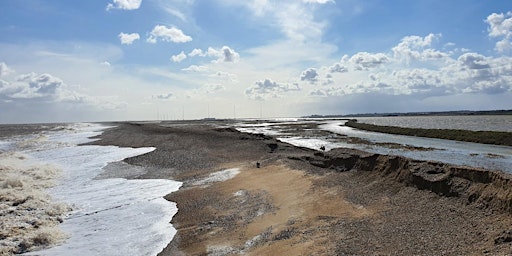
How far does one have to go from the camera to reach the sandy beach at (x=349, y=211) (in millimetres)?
10852

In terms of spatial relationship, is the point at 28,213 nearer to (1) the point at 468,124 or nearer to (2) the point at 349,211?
(2) the point at 349,211

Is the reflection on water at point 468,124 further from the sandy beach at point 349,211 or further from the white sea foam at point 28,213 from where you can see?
the white sea foam at point 28,213

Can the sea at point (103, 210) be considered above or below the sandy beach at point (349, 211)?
below

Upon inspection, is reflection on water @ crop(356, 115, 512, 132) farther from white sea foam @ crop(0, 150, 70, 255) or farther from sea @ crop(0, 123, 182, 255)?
white sea foam @ crop(0, 150, 70, 255)

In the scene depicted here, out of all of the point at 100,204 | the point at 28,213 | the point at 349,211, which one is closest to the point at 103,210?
the point at 100,204

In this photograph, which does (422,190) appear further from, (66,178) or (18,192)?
(66,178)

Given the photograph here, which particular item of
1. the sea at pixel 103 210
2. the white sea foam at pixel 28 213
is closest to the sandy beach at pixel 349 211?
the sea at pixel 103 210

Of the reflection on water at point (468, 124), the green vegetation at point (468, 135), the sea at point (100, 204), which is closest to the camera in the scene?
the sea at point (100, 204)

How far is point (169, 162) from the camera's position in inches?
1348

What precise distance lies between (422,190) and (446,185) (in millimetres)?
1129

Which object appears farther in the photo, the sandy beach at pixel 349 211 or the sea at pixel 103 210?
the sea at pixel 103 210

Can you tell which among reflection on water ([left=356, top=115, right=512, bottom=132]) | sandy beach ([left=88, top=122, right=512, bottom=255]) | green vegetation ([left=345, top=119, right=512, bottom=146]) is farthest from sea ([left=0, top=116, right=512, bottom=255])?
reflection on water ([left=356, top=115, right=512, bottom=132])

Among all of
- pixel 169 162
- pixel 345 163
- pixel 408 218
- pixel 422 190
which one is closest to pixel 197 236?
pixel 408 218

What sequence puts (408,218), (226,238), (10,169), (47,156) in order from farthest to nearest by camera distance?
1. (47,156)
2. (10,169)
3. (226,238)
4. (408,218)
